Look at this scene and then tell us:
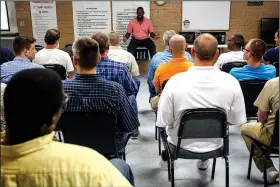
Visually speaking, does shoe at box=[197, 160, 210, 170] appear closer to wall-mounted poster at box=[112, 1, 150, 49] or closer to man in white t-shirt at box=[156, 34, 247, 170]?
man in white t-shirt at box=[156, 34, 247, 170]

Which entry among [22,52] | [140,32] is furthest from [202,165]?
[140,32]

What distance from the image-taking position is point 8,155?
0.92 metres

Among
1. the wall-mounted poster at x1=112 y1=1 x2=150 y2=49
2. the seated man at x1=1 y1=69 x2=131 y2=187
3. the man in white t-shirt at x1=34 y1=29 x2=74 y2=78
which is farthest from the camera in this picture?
the wall-mounted poster at x1=112 y1=1 x2=150 y2=49

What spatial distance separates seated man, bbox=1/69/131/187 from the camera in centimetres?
91

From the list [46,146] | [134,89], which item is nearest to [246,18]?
[134,89]

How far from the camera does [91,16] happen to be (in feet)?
23.4

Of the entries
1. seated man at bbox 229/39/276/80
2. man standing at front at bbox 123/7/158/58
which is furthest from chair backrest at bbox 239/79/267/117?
man standing at front at bbox 123/7/158/58

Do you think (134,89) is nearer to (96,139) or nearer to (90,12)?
(96,139)

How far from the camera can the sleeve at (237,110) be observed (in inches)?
80.9

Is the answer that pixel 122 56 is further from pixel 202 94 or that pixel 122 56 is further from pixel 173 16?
pixel 173 16

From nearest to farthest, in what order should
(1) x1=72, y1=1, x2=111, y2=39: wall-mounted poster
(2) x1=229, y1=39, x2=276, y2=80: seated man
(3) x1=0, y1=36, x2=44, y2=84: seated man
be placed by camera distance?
(3) x1=0, y1=36, x2=44, y2=84: seated man
(2) x1=229, y1=39, x2=276, y2=80: seated man
(1) x1=72, y1=1, x2=111, y2=39: wall-mounted poster

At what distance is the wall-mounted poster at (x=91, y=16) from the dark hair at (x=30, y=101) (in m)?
6.40

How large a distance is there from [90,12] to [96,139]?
5709 mm

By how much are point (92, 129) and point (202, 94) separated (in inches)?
28.9
